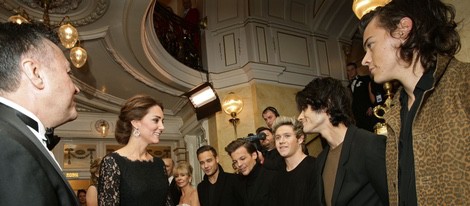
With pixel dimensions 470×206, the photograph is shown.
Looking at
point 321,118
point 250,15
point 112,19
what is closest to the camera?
point 321,118

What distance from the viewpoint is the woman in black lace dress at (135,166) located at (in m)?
2.65

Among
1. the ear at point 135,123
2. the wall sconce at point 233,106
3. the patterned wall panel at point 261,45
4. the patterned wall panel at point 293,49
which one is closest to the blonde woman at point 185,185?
the ear at point 135,123

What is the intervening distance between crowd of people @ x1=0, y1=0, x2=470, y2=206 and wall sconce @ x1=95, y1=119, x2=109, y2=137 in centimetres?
734

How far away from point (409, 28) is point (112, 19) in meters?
5.78

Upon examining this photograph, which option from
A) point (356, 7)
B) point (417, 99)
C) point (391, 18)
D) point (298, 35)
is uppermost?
point (298, 35)

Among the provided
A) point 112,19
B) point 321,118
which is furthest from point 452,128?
point 112,19

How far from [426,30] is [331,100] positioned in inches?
44.0

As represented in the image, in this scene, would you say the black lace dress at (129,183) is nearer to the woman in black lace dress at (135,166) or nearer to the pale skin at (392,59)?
the woman in black lace dress at (135,166)

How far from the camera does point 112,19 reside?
6.76m

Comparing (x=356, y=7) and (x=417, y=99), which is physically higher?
(x=356, y=7)

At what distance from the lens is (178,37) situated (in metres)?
9.02

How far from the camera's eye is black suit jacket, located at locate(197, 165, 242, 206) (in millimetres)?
4574

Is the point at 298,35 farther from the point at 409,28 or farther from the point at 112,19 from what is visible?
the point at 409,28

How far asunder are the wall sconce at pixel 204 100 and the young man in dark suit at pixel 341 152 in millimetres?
5441
